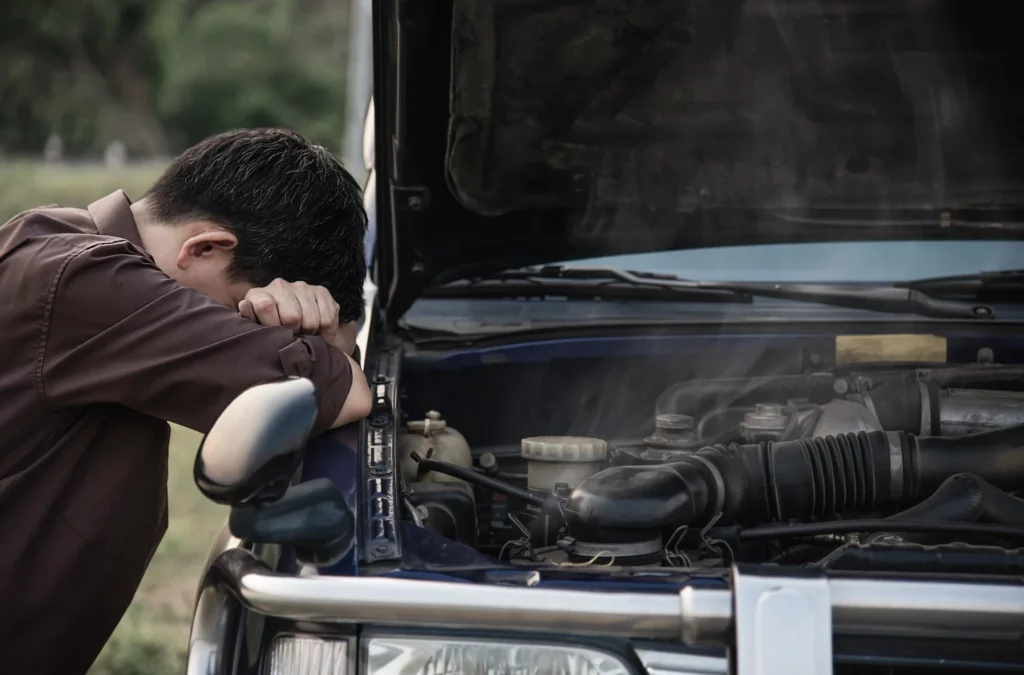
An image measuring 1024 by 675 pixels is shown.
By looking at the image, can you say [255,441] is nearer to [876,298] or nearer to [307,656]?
[307,656]

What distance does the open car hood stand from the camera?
2.04 m

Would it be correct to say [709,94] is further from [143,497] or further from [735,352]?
[143,497]

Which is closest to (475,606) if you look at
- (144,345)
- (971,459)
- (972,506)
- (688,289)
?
(144,345)

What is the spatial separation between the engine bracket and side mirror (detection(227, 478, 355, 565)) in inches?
18.4

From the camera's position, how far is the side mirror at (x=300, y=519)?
1257 millimetres

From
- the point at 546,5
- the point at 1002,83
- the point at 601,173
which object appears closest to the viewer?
the point at 546,5

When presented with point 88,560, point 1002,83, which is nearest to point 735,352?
point 1002,83

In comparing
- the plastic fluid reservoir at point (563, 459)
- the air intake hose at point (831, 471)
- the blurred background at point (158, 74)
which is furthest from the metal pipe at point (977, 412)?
the blurred background at point (158, 74)

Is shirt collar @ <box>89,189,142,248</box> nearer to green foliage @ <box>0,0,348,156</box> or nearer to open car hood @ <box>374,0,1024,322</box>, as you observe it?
open car hood @ <box>374,0,1024,322</box>

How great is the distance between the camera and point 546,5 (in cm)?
198

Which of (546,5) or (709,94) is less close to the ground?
(546,5)

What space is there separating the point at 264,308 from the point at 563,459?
0.58 meters

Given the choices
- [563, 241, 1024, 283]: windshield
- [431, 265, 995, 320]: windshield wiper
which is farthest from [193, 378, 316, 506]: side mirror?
[563, 241, 1024, 283]: windshield

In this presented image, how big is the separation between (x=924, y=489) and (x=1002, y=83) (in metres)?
0.92
